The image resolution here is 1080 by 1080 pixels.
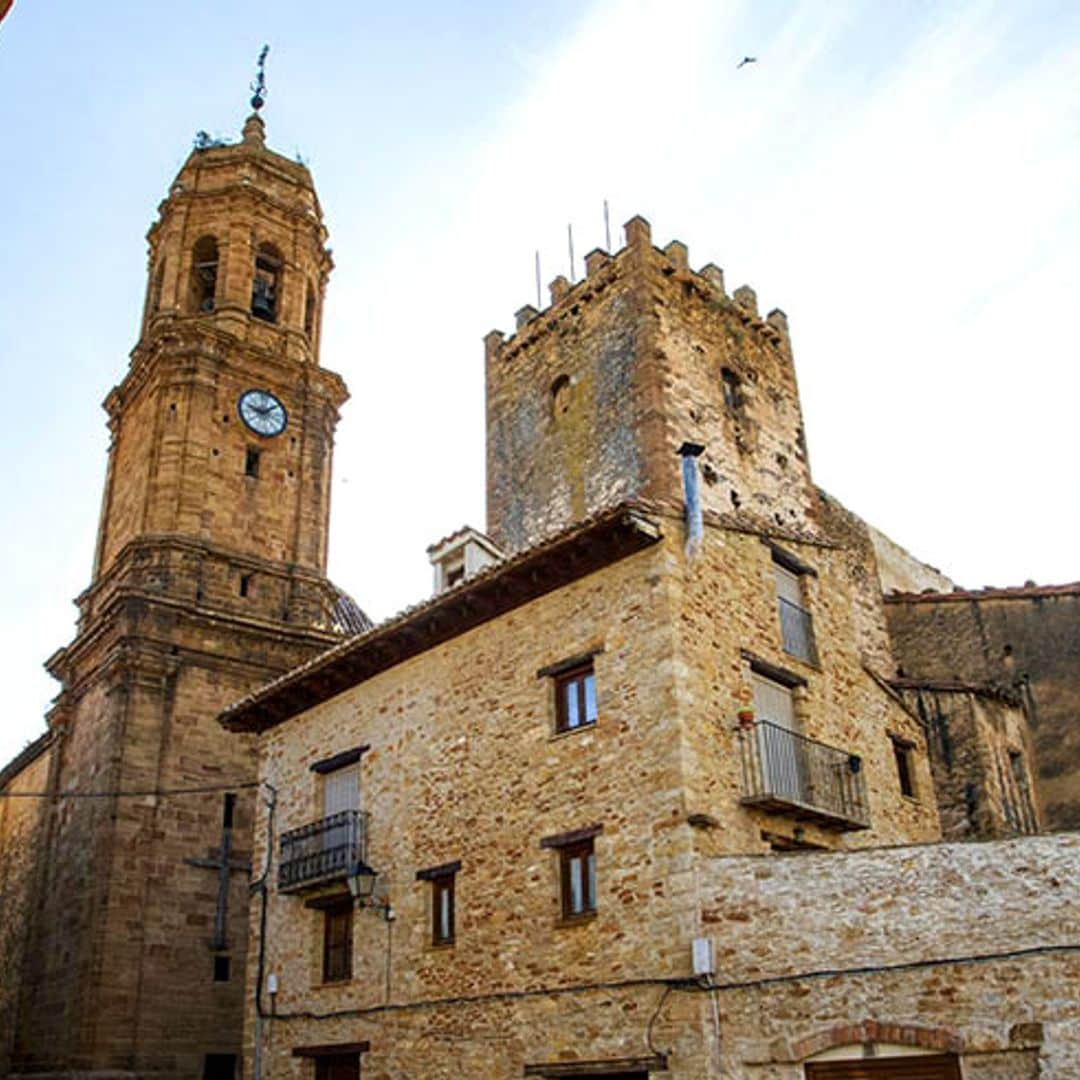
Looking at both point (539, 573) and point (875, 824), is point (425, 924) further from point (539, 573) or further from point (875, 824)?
point (875, 824)

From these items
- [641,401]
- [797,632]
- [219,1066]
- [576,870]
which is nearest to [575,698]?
[576,870]

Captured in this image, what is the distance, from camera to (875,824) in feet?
57.4

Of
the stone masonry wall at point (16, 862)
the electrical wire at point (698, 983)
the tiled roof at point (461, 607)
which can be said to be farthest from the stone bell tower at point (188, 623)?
the electrical wire at point (698, 983)

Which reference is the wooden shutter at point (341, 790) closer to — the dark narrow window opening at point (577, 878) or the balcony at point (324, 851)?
the balcony at point (324, 851)

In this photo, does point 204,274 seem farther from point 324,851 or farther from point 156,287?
point 324,851

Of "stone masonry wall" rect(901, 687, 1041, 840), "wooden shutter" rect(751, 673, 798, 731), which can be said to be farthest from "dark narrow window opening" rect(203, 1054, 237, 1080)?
"stone masonry wall" rect(901, 687, 1041, 840)

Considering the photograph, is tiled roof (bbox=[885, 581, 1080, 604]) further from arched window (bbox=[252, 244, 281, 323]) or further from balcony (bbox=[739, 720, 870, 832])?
arched window (bbox=[252, 244, 281, 323])

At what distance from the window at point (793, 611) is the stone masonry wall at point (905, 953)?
4815 mm

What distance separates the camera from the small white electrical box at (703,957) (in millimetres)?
12953

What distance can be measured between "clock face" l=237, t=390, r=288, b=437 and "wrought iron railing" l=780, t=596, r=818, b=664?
16.9 meters

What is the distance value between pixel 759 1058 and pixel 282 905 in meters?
9.24

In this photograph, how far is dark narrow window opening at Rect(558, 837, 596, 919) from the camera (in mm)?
14633

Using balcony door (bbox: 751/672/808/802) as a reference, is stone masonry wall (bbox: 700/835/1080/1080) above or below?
below

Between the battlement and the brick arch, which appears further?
the battlement
